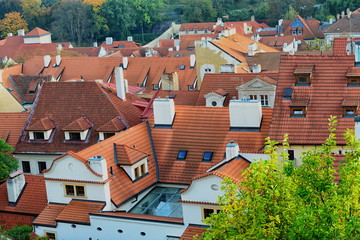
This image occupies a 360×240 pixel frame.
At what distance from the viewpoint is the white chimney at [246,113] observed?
37.6 meters

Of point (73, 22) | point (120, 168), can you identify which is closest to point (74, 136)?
point (120, 168)

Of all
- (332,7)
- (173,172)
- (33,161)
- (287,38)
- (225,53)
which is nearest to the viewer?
(173,172)

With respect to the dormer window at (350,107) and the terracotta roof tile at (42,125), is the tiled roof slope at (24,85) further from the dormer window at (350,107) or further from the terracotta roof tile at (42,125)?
the dormer window at (350,107)

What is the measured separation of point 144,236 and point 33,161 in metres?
15.8

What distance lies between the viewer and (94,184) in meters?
34.3

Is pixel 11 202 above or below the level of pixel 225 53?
below

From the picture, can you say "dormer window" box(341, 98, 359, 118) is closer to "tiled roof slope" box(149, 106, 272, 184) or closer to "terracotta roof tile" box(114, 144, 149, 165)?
"tiled roof slope" box(149, 106, 272, 184)

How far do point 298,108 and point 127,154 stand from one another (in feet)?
31.8

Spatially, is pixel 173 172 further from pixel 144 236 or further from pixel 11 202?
pixel 11 202

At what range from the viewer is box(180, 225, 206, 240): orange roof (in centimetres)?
3089

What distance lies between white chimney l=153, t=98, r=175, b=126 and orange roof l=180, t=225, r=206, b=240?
30.7 feet

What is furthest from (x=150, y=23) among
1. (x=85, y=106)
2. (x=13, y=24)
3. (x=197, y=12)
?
(x=85, y=106)

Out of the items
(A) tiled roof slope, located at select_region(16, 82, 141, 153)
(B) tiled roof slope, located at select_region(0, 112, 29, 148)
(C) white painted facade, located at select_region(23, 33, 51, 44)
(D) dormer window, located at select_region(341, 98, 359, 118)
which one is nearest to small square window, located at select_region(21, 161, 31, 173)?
(A) tiled roof slope, located at select_region(16, 82, 141, 153)

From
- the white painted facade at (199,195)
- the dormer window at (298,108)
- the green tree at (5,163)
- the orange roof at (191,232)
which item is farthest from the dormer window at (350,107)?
the green tree at (5,163)
